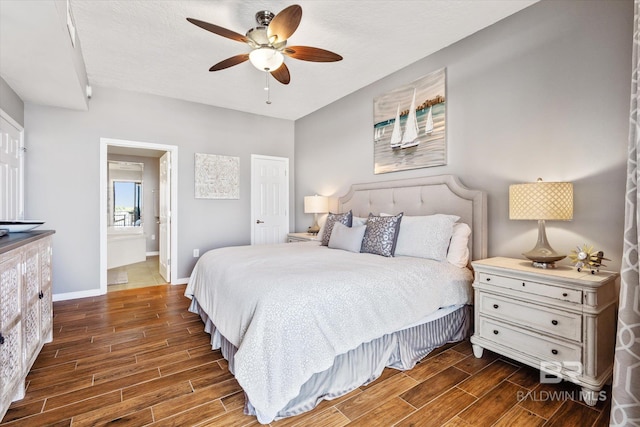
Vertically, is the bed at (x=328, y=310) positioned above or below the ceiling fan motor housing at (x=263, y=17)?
below

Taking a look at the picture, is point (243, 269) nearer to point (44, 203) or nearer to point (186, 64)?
point (186, 64)

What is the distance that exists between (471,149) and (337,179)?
80.5 inches

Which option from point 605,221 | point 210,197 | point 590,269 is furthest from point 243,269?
point 210,197

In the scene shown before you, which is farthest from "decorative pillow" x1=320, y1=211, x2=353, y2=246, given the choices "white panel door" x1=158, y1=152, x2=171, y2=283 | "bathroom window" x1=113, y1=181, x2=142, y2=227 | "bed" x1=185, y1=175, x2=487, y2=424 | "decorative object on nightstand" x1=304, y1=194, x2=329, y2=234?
"bathroom window" x1=113, y1=181, x2=142, y2=227

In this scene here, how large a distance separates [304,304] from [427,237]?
1397 mm

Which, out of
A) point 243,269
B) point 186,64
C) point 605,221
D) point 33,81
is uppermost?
point 186,64

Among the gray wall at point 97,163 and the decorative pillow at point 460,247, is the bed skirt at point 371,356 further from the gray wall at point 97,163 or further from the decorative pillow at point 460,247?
the gray wall at point 97,163

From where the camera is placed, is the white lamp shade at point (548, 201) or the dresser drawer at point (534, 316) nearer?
the dresser drawer at point (534, 316)

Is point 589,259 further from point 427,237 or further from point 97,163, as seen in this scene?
point 97,163

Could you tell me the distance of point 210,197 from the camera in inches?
185

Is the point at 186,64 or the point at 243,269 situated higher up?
the point at 186,64

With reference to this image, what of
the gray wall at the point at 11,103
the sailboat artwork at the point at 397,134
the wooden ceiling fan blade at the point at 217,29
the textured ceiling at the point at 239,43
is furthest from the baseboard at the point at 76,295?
the sailboat artwork at the point at 397,134

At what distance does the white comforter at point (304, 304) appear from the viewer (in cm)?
156

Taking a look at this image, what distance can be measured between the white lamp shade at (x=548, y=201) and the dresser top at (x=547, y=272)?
1.11 feet
